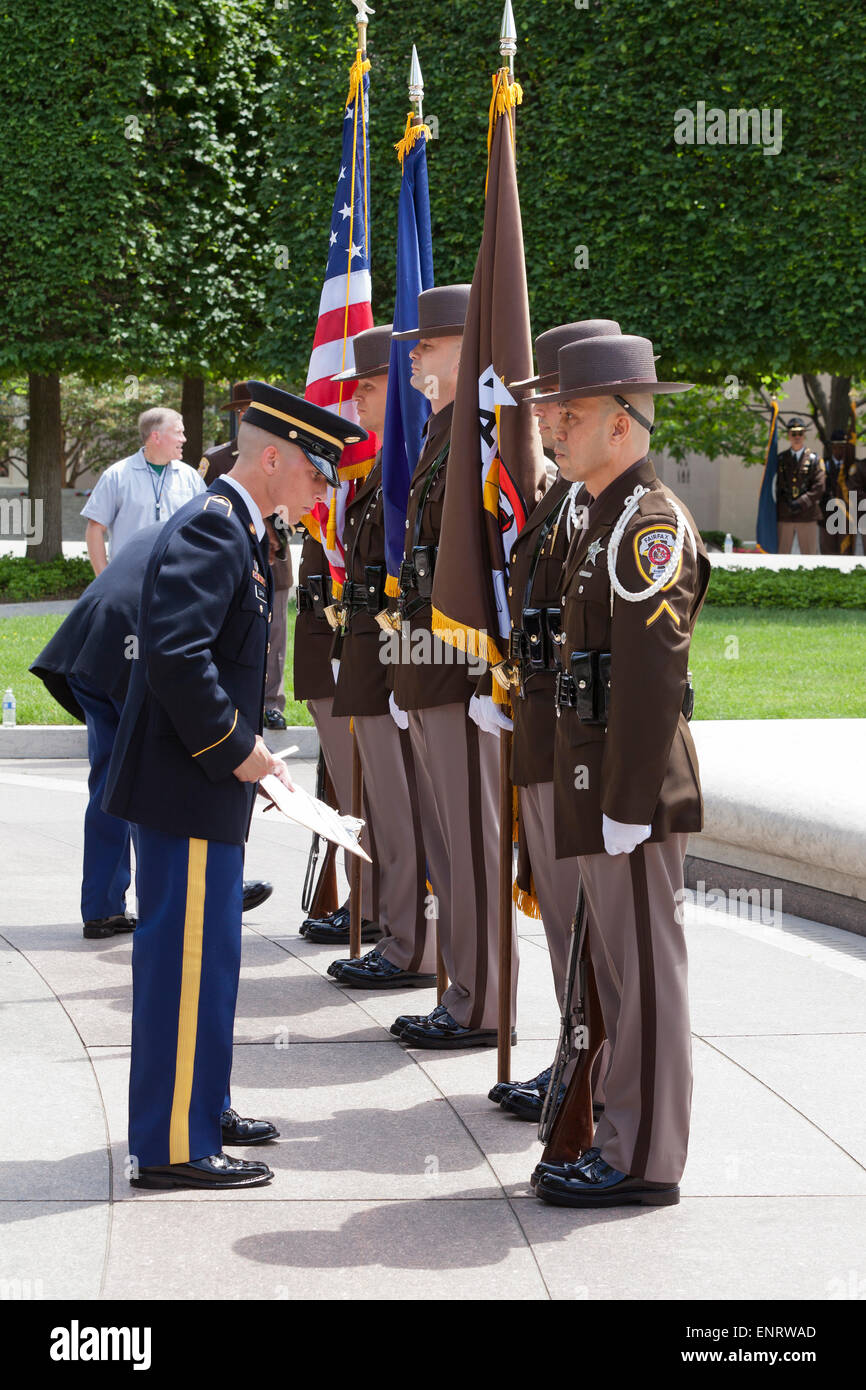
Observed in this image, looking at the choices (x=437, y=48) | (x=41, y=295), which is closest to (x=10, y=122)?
(x=41, y=295)

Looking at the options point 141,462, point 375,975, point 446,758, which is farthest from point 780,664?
point 446,758

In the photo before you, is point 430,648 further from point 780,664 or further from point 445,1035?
point 780,664

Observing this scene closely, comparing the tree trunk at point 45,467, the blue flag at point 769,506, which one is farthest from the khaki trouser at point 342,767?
the blue flag at point 769,506

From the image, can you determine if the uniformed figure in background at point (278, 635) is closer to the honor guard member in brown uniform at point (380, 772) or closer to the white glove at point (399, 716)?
the honor guard member in brown uniform at point (380, 772)

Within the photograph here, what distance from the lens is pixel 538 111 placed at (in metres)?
22.1

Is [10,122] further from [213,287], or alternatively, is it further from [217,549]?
[217,549]

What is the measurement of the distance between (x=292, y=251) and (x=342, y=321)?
52.1ft

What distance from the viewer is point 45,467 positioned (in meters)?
25.5

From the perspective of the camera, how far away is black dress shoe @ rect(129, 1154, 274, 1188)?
4.41 metres

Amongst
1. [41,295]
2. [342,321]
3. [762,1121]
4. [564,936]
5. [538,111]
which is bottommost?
[762,1121]

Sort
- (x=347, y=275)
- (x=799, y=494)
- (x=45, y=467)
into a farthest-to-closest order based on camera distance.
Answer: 1. (x=799, y=494)
2. (x=45, y=467)
3. (x=347, y=275)

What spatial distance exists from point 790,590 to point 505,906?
634 inches

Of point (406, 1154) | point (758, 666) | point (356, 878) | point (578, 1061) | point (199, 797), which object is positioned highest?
point (199, 797)

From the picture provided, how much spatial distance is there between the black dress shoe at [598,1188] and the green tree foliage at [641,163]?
17.7 m
